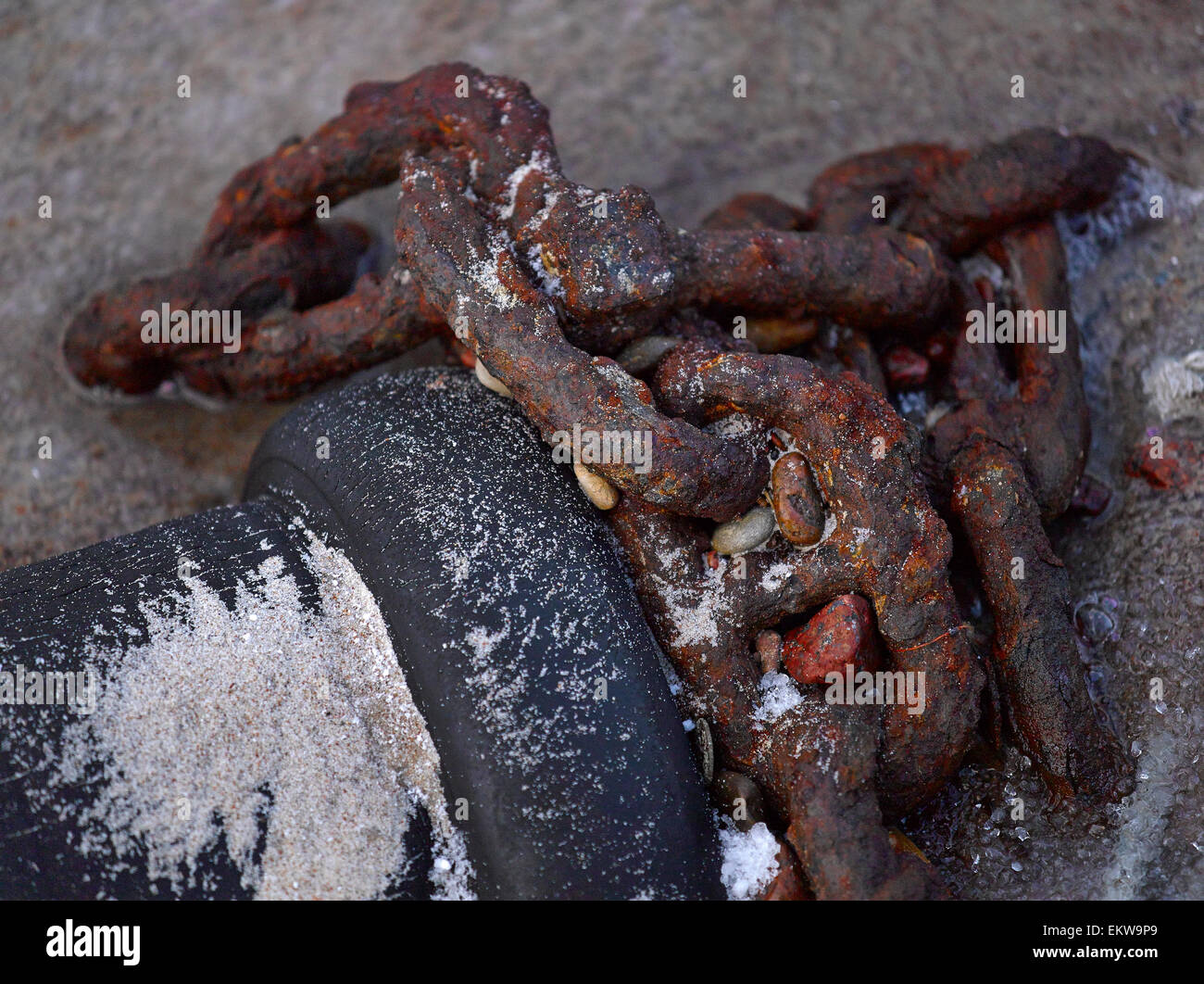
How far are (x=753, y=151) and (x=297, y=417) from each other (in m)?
1.55

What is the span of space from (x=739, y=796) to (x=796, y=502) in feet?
1.55

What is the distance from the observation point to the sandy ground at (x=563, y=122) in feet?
7.75

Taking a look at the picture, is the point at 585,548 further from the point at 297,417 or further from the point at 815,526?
the point at 297,417

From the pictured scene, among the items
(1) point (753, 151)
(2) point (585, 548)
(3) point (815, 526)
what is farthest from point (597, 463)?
(1) point (753, 151)

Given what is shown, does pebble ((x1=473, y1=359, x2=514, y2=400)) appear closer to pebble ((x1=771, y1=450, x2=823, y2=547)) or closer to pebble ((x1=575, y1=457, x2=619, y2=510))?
pebble ((x1=575, y1=457, x2=619, y2=510))

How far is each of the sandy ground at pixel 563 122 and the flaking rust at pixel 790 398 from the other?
27 centimetres

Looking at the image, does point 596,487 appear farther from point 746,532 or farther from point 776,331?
point 776,331

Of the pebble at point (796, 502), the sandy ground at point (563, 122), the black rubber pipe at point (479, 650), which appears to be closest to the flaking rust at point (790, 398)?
the pebble at point (796, 502)

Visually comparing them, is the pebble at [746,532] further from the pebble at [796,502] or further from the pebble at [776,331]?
the pebble at [776,331]

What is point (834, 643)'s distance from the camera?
5.42ft

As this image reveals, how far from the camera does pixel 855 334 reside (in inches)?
82.3

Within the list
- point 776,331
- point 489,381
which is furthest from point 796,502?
point 489,381

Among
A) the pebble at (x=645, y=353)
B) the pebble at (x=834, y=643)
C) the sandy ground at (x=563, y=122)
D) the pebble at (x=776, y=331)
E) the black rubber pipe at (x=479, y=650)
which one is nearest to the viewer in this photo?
the black rubber pipe at (x=479, y=650)

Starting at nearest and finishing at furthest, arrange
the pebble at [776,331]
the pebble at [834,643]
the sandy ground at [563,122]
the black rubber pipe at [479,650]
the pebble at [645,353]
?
1. the black rubber pipe at [479,650]
2. the pebble at [834,643]
3. the pebble at [645,353]
4. the pebble at [776,331]
5. the sandy ground at [563,122]
